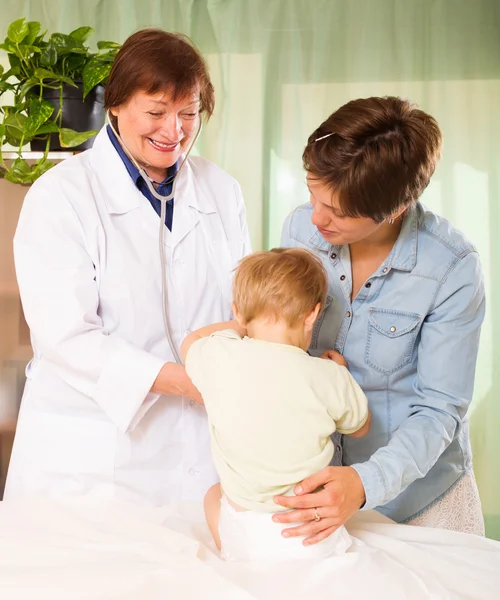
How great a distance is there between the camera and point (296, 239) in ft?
5.20

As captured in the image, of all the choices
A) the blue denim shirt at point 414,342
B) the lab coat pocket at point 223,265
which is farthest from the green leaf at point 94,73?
the blue denim shirt at point 414,342

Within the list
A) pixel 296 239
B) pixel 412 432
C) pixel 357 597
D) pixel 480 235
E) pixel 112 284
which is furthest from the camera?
pixel 480 235

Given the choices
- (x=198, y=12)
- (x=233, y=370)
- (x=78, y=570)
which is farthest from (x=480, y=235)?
(x=78, y=570)

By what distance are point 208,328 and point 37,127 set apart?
3.58 ft

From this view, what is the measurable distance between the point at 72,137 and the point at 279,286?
1167 millimetres

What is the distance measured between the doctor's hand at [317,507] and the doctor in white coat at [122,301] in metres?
0.31

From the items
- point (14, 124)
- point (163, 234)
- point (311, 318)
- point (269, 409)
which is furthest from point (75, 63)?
point (269, 409)

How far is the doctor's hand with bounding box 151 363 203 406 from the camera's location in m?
1.36

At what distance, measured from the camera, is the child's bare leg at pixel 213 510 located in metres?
1.27

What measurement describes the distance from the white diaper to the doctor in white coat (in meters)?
0.28

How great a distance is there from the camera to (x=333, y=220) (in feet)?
4.42

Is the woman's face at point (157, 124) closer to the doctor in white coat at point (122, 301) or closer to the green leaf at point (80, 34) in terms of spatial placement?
the doctor in white coat at point (122, 301)

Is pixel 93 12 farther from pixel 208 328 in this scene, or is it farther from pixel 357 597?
pixel 357 597

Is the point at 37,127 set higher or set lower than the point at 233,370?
higher
